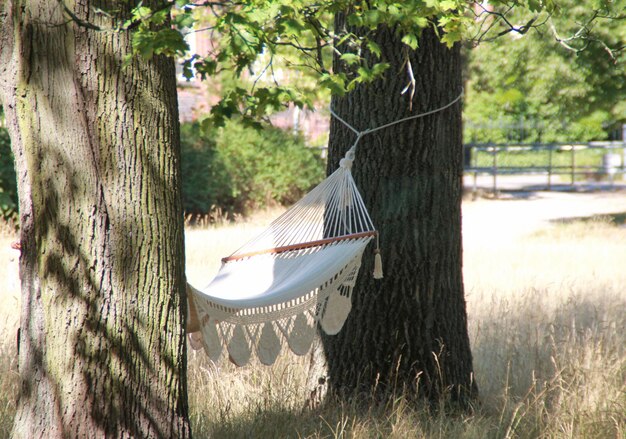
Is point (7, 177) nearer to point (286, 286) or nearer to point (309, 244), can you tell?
point (309, 244)

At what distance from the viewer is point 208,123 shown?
3.26 m

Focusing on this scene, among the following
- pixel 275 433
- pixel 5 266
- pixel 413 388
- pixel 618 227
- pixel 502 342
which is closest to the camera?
pixel 275 433

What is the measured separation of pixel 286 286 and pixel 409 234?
0.95m

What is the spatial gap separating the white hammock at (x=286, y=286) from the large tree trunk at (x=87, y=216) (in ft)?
1.60

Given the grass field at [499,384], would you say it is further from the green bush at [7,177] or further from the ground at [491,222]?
the green bush at [7,177]

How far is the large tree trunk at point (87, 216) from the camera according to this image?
2557 mm

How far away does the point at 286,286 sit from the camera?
3.29 meters

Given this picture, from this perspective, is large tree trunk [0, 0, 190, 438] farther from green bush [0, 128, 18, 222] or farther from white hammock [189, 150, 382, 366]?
green bush [0, 128, 18, 222]

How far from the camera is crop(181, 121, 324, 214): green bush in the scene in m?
13.8

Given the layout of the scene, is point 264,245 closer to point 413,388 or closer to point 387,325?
point 387,325

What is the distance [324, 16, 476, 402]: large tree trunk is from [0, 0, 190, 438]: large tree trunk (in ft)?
5.08

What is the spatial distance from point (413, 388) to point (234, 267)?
105 cm

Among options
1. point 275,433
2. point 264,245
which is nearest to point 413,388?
point 275,433

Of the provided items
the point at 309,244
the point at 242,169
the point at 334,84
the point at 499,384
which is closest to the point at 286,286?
the point at 309,244
